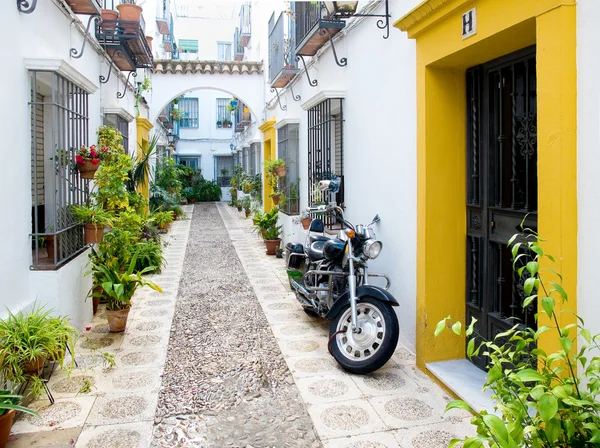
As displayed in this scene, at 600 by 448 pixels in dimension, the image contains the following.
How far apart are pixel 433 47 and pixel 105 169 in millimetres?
3686

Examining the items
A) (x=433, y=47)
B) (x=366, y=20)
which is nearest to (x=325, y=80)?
(x=366, y=20)

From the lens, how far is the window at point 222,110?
28.1 metres

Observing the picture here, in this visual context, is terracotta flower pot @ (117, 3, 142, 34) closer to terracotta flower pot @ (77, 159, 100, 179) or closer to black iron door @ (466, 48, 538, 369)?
terracotta flower pot @ (77, 159, 100, 179)

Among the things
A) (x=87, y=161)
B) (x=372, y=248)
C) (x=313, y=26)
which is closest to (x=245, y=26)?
(x=313, y=26)

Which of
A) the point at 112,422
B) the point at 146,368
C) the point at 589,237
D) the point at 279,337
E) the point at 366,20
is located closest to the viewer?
the point at 589,237

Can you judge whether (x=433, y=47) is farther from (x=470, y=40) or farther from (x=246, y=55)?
(x=246, y=55)

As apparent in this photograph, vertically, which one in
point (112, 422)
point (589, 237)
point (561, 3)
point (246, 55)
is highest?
point (246, 55)

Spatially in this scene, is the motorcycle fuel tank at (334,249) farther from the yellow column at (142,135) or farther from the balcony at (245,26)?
the balcony at (245,26)

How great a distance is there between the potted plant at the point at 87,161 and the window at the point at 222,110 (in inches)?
915

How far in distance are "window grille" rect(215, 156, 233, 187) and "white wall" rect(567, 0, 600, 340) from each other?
26.0m

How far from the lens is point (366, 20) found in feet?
18.4

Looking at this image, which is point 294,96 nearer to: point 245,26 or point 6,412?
point 6,412

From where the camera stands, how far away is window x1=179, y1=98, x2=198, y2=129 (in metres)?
27.7

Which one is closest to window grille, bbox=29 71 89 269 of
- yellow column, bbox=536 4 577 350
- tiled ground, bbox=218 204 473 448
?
tiled ground, bbox=218 204 473 448
